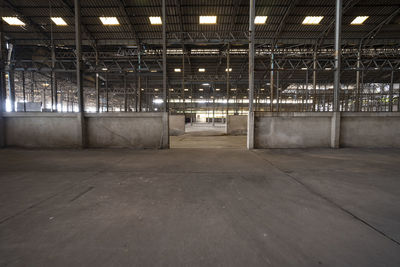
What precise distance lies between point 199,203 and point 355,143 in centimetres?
944

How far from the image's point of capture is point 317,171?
4.87m

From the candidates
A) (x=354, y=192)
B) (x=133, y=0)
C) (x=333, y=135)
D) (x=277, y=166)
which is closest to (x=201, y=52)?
(x=133, y=0)

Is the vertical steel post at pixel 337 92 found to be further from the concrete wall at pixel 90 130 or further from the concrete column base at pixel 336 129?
the concrete wall at pixel 90 130

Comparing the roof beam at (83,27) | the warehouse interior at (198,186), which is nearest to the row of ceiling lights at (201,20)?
the warehouse interior at (198,186)

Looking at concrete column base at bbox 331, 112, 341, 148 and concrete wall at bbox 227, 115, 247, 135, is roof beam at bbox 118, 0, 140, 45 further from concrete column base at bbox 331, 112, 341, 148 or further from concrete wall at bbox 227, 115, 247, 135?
concrete column base at bbox 331, 112, 341, 148

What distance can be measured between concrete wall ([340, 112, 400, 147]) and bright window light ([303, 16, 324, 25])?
978 cm

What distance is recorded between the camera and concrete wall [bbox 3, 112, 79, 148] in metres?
8.49

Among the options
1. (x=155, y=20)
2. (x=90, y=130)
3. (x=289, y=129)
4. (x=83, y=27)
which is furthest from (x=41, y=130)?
(x=289, y=129)

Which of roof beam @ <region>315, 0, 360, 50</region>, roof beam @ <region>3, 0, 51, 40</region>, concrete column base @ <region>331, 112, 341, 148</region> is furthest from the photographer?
roof beam @ <region>3, 0, 51, 40</region>

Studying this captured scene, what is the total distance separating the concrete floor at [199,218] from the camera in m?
1.86

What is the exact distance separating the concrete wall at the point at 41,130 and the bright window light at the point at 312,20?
17.7 m

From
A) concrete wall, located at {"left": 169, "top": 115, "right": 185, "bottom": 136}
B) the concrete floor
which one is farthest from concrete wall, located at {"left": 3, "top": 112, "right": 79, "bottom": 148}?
concrete wall, located at {"left": 169, "top": 115, "right": 185, "bottom": 136}

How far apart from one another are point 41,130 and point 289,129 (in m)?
12.0

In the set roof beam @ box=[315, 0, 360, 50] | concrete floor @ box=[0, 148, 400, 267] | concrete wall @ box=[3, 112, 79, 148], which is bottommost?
concrete floor @ box=[0, 148, 400, 267]
